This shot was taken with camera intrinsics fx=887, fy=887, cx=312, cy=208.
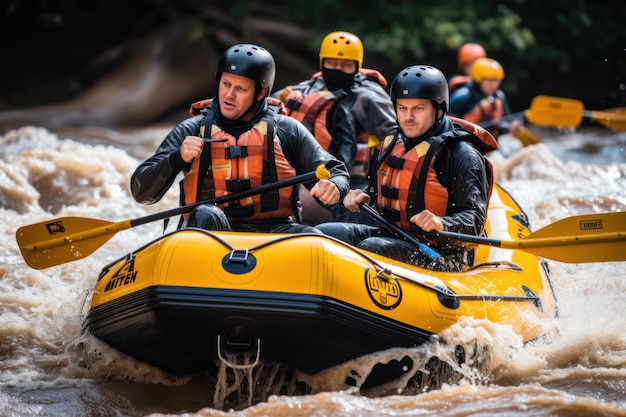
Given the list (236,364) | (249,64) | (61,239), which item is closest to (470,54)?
(249,64)

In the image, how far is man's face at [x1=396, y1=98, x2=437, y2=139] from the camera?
14.0 feet

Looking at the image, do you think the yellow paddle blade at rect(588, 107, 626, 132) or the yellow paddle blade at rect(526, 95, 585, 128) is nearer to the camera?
the yellow paddle blade at rect(526, 95, 585, 128)

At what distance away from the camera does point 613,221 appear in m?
4.06

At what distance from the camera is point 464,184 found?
4113mm

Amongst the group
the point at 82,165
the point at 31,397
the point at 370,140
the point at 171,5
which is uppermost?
the point at 171,5

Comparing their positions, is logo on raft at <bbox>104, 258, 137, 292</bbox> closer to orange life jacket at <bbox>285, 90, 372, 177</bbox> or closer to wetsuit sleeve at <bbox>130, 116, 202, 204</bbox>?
wetsuit sleeve at <bbox>130, 116, 202, 204</bbox>

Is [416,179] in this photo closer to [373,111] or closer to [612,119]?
[373,111]

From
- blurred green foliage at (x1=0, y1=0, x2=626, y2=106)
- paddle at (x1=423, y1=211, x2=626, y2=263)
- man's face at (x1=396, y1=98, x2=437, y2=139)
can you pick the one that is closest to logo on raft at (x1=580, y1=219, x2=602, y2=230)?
paddle at (x1=423, y1=211, x2=626, y2=263)

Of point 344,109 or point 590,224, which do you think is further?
point 344,109

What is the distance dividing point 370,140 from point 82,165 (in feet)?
10.7

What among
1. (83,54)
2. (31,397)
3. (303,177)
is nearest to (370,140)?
(303,177)

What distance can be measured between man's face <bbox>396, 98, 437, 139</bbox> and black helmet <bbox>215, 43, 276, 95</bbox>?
2.18 feet

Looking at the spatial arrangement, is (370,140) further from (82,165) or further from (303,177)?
(82,165)

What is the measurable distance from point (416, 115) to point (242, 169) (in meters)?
0.88
